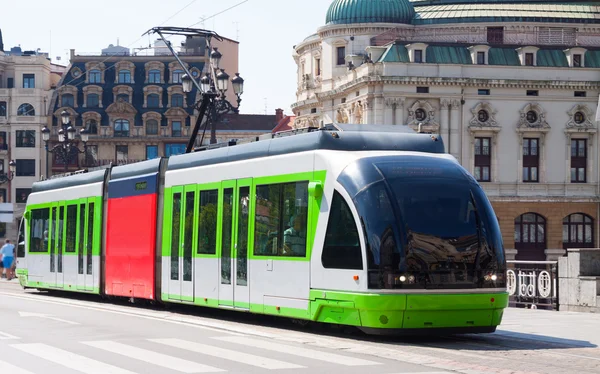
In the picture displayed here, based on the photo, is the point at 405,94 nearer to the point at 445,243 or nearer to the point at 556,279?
the point at 556,279

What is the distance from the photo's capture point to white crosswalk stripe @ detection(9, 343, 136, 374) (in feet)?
41.3

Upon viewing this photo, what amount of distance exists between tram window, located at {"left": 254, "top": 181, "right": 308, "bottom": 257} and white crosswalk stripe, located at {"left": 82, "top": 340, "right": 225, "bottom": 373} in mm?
3298

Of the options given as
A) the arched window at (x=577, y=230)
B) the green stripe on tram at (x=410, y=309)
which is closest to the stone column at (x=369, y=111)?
the arched window at (x=577, y=230)

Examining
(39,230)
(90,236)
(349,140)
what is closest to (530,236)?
(39,230)

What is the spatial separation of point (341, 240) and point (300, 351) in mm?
2489

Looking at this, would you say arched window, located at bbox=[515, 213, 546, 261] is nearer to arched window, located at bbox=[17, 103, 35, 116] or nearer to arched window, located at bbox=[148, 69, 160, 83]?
arched window, located at bbox=[148, 69, 160, 83]

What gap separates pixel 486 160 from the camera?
88.1 m

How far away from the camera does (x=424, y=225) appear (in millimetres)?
16172

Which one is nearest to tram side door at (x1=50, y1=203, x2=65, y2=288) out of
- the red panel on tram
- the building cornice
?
the red panel on tram

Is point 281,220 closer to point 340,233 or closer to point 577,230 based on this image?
point 340,233

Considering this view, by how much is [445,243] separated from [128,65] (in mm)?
96691

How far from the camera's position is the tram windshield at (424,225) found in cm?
1603

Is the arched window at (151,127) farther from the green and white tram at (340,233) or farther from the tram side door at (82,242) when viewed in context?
the green and white tram at (340,233)

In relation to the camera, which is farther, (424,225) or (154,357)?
(424,225)
